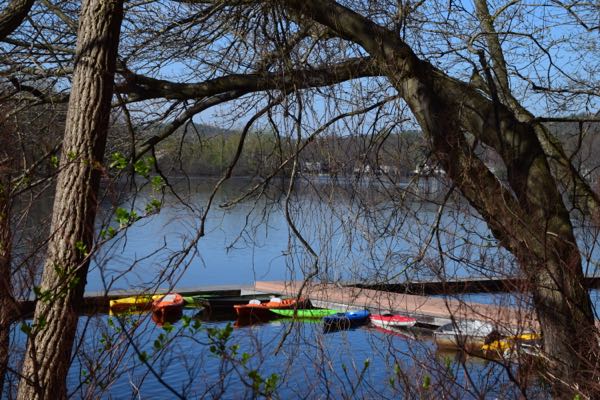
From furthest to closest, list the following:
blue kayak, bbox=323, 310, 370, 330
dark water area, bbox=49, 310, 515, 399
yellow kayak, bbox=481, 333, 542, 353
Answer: blue kayak, bbox=323, 310, 370, 330, yellow kayak, bbox=481, 333, 542, 353, dark water area, bbox=49, 310, 515, 399

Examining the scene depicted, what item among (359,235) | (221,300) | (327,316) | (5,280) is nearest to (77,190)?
(5,280)

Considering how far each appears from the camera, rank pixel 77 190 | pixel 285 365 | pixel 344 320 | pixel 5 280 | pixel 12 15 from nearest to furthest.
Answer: pixel 5 280, pixel 77 190, pixel 12 15, pixel 285 365, pixel 344 320

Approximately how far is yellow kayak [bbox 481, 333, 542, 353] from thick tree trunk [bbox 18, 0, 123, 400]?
2.05m

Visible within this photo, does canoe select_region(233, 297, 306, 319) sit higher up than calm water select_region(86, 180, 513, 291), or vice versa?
calm water select_region(86, 180, 513, 291)

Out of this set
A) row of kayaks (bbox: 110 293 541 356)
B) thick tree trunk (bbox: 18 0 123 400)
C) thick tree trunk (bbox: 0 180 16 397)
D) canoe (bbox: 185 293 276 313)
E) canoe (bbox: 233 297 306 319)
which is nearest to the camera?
thick tree trunk (bbox: 0 180 16 397)

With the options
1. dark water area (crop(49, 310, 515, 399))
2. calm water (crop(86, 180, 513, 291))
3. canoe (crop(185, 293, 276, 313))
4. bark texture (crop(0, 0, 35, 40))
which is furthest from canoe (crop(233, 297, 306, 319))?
bark texture (crop(0, 0, 35, 40))

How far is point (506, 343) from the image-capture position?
16.3 feet

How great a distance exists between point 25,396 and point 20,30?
3087 millimetres

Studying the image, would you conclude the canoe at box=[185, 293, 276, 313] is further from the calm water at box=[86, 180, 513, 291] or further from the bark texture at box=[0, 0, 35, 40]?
the bark texture at box=[0, 0, 35, 40]

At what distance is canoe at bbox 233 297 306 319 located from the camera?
571 inches

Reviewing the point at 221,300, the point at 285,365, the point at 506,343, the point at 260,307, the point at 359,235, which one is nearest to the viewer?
the point at 506,343

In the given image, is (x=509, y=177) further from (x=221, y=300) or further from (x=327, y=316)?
(x=221, y=300)

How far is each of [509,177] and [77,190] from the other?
3.27 m

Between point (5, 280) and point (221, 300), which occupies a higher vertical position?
point (5, 280)
